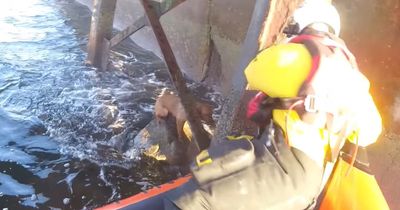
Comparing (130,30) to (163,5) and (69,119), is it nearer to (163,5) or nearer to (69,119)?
(163,5)

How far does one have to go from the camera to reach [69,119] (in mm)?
5199

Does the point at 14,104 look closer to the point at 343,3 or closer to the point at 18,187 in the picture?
the point at 18,187

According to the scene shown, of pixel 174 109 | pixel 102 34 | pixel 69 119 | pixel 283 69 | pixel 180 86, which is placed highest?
pixel 283 69

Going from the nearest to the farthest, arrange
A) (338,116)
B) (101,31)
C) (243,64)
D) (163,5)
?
(338,116) < (243,64) < (163,5) < (101,31)

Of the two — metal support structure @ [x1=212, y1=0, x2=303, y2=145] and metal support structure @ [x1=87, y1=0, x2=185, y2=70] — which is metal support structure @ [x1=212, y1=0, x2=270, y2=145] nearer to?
metal support structure @ [x1=212, y1=0, x2=303, y2=145]

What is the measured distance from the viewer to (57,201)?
3850 millimetres

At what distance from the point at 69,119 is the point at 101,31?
148cm

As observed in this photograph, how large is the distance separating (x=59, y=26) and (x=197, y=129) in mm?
5689

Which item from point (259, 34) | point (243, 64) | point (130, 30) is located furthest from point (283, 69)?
point (130, 30)

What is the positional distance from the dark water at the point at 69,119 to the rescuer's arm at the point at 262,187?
2.39m

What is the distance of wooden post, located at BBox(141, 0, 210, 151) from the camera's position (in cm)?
389

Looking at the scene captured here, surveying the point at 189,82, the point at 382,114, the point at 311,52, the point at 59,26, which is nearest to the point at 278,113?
the point at 311,52

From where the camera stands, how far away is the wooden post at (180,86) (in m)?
3.89

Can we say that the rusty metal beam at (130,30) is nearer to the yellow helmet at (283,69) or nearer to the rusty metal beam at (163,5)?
the rusty metal beam at (163,5)
